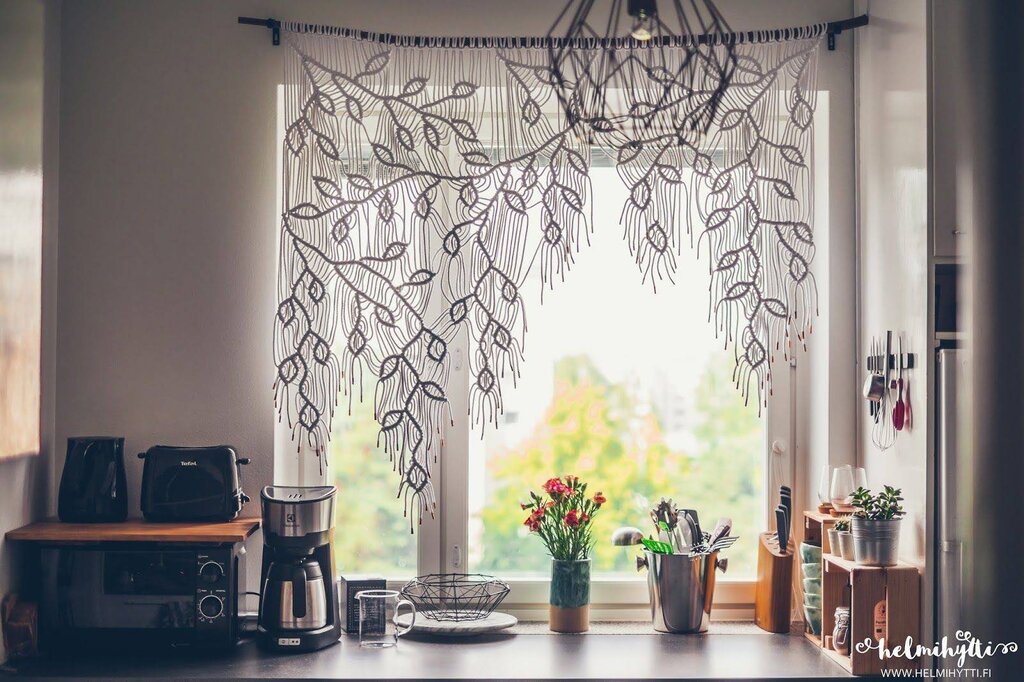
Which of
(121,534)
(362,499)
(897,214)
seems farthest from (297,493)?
(897,214)

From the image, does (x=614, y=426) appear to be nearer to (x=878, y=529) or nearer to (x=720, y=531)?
(x=720, y=531)

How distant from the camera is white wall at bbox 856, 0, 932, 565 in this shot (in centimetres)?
224

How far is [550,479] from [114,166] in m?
1.51

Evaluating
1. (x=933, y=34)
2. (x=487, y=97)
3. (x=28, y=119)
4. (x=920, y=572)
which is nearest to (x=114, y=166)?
(x=28, y=119)

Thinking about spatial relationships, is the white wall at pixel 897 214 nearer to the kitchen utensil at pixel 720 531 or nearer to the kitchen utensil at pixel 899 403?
the kitchen utensil at pixel 899 403

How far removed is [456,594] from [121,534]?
921 millimetres

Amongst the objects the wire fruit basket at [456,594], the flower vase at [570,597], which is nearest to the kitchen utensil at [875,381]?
the flower vase at [570,597]

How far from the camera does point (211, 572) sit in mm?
2336

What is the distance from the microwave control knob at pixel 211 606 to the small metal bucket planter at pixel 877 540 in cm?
157

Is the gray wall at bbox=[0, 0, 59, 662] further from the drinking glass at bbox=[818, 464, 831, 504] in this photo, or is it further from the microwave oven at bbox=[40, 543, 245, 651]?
the drinking glass at bbox=[818, 464, 831, 504]

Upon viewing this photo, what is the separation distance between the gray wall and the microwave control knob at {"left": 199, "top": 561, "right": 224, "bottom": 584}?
1.57ft

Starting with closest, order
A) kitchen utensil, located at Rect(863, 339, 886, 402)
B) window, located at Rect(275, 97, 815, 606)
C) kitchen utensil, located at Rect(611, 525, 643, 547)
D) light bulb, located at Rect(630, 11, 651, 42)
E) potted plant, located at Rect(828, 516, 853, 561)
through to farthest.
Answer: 1. light bulb, located at Rect(630, 11, 651, 42)
2. potted plant, located at Rect(828, 516, 853, 561)
3. kitchen utensil, located at Rect(863, 339, 886, 402)
4. kitchen utensil, located at Rect(611, 525, 643, 547)
5. window, located at Rect(275, 97, 815, 606)

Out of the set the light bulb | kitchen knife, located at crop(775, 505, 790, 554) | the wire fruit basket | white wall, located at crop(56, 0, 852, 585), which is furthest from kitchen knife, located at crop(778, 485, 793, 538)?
the light bulb

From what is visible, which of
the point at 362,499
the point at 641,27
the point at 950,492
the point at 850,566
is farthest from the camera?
the point at 362,499
